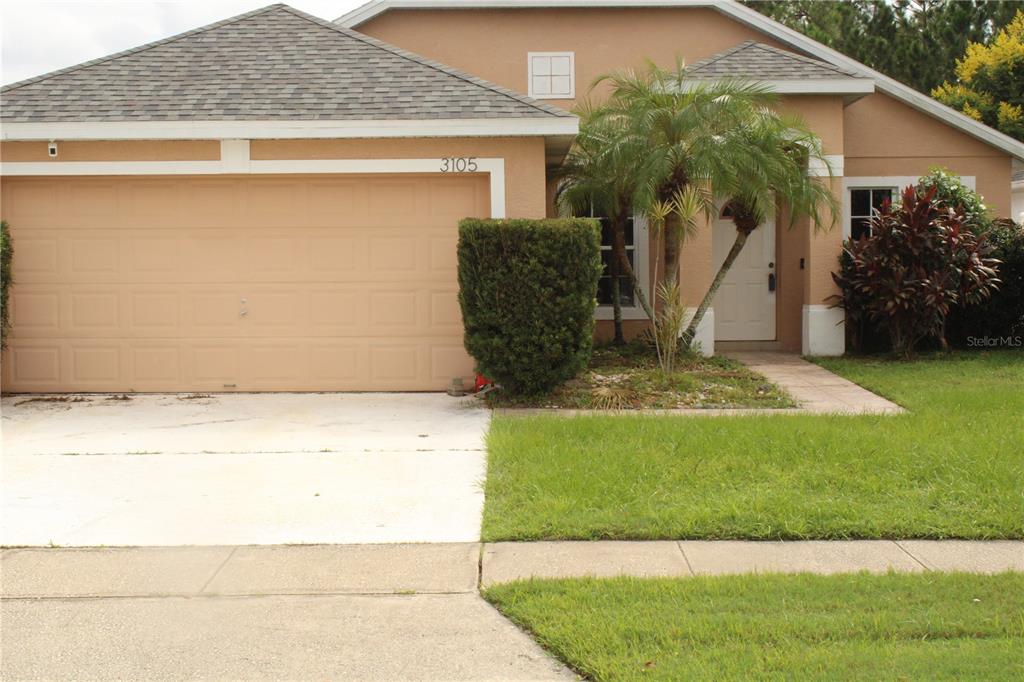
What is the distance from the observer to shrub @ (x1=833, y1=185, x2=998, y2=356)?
13.4m

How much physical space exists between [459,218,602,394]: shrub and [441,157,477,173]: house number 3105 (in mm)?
1140

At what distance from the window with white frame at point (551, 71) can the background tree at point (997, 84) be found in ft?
44.1

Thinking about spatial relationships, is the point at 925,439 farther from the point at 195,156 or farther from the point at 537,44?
the point at 537,44

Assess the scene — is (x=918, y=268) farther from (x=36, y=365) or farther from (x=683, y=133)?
(x=36, y=365)

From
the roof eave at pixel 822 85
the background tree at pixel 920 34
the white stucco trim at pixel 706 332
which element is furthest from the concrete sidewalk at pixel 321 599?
the background tree at pixel 920 34

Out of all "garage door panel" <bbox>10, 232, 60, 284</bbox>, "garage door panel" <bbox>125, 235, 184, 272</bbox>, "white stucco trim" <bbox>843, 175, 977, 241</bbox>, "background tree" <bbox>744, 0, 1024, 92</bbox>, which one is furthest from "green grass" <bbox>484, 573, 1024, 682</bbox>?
"background tree" <bbox>744, 0, 1024, 92</bbox>

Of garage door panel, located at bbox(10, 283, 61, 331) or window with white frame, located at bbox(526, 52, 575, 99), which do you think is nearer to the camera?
garage door panel, located at bbox(10, 283, 61, 331)

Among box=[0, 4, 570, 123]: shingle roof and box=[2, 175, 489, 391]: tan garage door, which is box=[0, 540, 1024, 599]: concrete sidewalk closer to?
box=[2, 175, 489, 391]: tan garage door

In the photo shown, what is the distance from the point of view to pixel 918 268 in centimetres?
1341

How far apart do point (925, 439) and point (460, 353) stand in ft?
16.7

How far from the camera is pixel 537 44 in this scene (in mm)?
16016

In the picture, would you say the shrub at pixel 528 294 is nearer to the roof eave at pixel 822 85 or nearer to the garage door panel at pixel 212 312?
the garage door panel at pixel 212 312

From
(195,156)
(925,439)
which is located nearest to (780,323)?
(925,439)

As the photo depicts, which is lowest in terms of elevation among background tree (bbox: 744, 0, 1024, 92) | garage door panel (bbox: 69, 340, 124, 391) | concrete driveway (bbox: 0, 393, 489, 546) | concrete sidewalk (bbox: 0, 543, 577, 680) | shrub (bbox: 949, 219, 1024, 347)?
concrete sidewalk (bbox: 0, 543, 577, 680)
